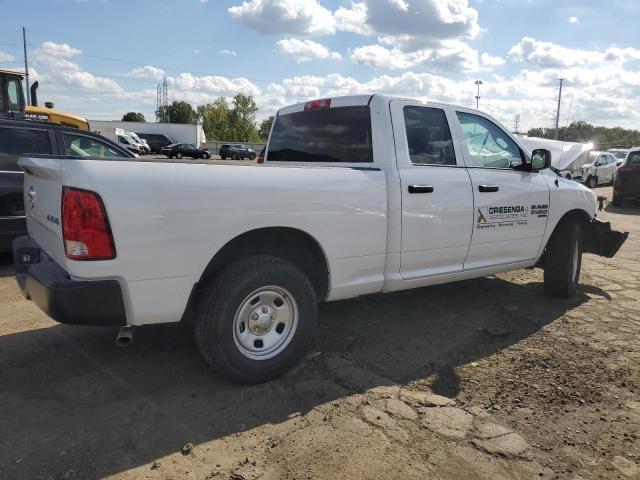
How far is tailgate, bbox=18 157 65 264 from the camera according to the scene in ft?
9.41

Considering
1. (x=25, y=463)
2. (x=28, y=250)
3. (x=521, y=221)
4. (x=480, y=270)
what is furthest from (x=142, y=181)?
(x=521, y=221)

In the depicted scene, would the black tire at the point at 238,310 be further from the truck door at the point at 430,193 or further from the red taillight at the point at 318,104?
the red taillight at the point at 318,104

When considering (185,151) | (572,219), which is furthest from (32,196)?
(185,151)

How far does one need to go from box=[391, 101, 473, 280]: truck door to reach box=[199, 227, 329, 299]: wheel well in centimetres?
69

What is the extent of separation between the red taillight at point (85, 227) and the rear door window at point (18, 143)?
4.11 metres

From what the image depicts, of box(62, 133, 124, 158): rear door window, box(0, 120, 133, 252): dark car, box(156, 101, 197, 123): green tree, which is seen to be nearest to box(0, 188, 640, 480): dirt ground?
box(0, 120, 133, 252): dark car

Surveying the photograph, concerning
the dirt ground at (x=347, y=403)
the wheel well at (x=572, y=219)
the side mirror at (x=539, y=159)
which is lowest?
the dirt ground at (x=347, y=403)

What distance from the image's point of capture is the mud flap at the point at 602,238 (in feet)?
19.1

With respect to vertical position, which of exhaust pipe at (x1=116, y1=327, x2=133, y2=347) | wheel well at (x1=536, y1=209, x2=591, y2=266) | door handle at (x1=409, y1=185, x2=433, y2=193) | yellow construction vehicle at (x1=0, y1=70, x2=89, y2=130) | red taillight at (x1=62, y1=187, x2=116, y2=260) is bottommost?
exhaust pipe at (x1=116, y1=327, x2=133, y2=347)

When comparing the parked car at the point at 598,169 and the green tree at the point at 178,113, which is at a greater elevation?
the green tree at the point at 178,113

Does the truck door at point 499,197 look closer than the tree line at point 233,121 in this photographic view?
Yes

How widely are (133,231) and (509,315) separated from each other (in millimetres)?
3744

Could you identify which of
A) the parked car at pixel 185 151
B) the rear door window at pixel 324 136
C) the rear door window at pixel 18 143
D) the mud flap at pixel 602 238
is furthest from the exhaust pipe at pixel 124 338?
the parked car at pixel 185 151

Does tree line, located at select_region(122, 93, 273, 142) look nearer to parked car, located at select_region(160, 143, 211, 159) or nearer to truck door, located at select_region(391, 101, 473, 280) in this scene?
parked car, located at select_region(160, 143, 211, 159)
